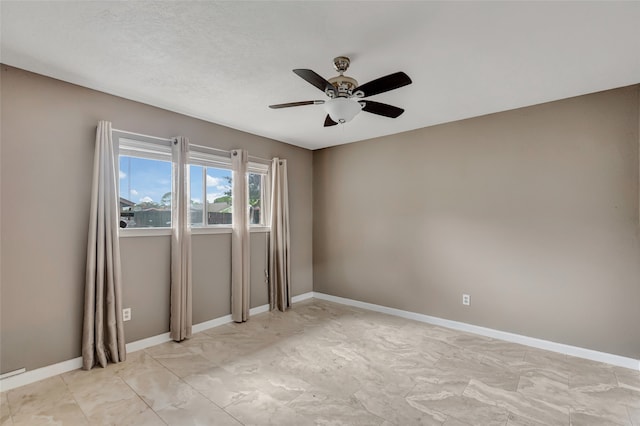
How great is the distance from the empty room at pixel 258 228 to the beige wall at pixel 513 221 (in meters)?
0.02

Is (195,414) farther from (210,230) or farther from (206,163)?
(206,163)

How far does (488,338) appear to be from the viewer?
3375 millimetres

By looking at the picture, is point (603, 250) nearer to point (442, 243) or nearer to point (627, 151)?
point (627, 151)

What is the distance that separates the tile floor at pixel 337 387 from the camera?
2.05 meters

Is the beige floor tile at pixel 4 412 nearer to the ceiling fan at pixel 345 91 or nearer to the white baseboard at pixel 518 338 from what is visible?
the ceiling fan at pixel 345 91

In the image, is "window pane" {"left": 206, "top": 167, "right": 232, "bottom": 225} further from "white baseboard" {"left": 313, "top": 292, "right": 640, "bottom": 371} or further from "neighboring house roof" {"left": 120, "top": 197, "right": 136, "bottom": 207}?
"white baseboard" {"left": 313, "top": 292, "right": 640, "bottom": 371}

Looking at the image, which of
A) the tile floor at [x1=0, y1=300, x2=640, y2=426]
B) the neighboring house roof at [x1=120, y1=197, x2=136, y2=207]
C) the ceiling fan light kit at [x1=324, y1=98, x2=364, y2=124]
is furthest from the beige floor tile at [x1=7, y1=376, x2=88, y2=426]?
the ceiling fan light kit at [x1=324, y1=98, x2=364, y2=124]

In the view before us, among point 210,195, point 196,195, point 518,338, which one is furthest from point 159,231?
point 518,338

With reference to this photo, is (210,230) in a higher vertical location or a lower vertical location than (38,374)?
higher

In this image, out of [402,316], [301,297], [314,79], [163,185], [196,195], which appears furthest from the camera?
[301,297]

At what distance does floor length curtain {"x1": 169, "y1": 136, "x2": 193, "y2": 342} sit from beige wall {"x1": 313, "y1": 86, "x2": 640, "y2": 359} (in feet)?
7.82

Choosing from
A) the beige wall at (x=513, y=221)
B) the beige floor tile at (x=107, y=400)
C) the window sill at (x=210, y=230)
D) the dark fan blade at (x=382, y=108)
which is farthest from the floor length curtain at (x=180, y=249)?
the beige wall at (x=513, y=221)

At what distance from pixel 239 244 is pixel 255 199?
2.76 feet

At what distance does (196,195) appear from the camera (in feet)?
12.3
